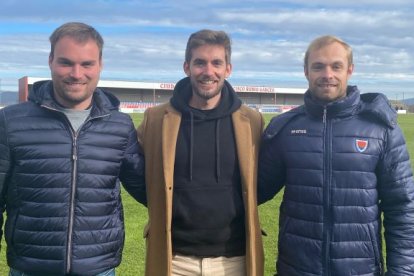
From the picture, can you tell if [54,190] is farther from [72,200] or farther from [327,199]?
[327,199]

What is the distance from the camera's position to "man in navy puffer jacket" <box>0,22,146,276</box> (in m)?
2.98

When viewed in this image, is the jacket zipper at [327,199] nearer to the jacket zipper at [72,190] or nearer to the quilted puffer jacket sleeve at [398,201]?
the quilted puffer jacket sleeve at [398,201]

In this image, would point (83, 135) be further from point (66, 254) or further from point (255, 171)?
point (255, 171)

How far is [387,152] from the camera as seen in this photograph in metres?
3.17

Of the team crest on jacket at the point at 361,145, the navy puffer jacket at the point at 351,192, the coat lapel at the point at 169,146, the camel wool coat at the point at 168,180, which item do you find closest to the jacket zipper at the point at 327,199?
the navy puffer jacket at the point at 351,192

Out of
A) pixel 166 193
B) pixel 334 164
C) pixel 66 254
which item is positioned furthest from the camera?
pixel 166 193

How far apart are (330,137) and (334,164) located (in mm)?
171

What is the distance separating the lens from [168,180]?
3.50 metres

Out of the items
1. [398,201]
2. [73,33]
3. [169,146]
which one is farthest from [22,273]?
[398,201]

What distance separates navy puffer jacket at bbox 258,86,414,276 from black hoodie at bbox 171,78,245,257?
465 millimetres

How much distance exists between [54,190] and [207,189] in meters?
1.04

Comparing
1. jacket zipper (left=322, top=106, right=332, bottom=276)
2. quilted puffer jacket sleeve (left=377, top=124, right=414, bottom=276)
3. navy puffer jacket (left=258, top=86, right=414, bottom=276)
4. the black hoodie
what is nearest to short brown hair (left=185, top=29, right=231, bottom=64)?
the black hoodie

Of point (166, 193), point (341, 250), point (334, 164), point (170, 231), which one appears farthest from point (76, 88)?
point (341, 250)

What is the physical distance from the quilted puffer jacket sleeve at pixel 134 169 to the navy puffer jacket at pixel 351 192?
1.07 metres
